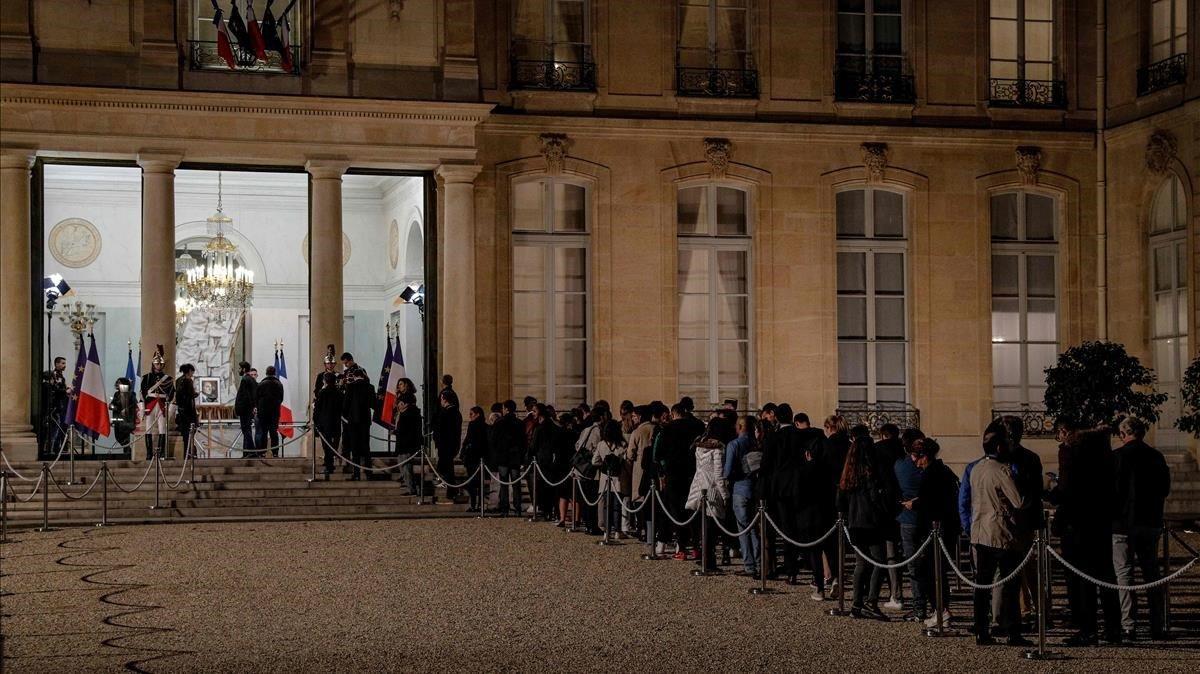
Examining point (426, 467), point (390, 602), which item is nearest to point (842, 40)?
point (426, 467)

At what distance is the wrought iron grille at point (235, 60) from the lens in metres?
Answer: 20.7

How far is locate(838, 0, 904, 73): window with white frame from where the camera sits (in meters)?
23.2

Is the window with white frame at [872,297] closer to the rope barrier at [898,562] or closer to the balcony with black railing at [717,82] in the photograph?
the balcony with black railing at [717,82]

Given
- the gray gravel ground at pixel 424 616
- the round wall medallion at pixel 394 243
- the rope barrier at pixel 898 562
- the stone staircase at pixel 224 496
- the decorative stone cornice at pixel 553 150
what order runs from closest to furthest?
the gray gravel ground at pixel 424 616 < the rope barrier at pixel 898 562 < the stone staircase at pixel 224 496 < the decorative stone cornice at pixel 553 150 < the round wall medallion at pixel 394 243

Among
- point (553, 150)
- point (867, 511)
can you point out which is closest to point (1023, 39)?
A: point (553, 150)

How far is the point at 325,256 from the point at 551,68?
3.81 m

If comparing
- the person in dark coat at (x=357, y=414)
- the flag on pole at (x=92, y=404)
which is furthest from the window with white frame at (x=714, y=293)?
the flag on pole at (x=92, y=404)

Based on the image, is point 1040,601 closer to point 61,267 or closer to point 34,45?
point 34,45

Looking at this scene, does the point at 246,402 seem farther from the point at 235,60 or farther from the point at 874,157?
the point at 874,157

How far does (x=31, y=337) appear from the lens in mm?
20312

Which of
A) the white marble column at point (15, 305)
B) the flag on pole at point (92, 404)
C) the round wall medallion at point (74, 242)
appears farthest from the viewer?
the round wall medallion at point (74, 242)

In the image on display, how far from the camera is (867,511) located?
11312 millimetres

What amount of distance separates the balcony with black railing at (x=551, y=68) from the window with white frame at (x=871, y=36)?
3.48m

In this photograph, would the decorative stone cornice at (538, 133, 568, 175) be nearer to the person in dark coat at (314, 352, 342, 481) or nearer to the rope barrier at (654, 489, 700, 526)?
the person in dark coat at (314, 352, 342, 481)
